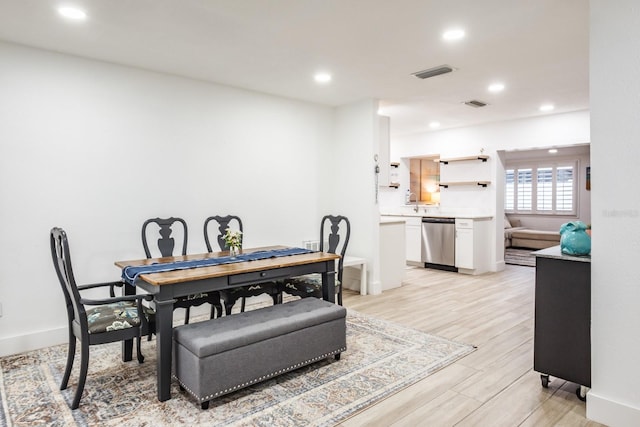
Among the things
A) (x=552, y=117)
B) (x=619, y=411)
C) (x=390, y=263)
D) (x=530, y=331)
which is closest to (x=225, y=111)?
(x=390, y=263)

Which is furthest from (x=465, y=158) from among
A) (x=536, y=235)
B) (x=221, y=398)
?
(x=221, y=398)

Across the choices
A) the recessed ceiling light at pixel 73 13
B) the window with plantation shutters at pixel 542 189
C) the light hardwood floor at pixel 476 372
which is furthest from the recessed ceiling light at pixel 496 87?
the window with plantation shutters at pixel 542 189

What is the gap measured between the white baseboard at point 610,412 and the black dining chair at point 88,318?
276cm

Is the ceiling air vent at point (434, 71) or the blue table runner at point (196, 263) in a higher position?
the ceiling air vent at point (434, 71)

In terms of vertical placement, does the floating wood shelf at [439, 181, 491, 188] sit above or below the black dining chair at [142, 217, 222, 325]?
above

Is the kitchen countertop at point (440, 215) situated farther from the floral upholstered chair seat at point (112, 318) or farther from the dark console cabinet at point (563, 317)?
the floral upholstered chair seat at point (112, 318)

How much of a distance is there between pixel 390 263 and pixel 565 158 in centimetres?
A: 713

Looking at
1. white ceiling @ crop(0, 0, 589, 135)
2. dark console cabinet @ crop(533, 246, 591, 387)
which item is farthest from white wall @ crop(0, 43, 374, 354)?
dark console cabinet @ crop(533, 246, 591, 387)

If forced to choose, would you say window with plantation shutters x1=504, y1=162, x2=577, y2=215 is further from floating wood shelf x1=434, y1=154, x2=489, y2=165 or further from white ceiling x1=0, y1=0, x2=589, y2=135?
white ceiling x1=0, y1=0, x2=589, y2=135

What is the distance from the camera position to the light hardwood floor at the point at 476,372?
2289mm

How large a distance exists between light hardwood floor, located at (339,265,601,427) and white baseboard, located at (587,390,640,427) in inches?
2.7

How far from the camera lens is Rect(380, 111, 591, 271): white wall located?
5.93 m

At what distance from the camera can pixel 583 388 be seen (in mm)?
2467

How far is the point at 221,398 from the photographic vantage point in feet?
8.19
